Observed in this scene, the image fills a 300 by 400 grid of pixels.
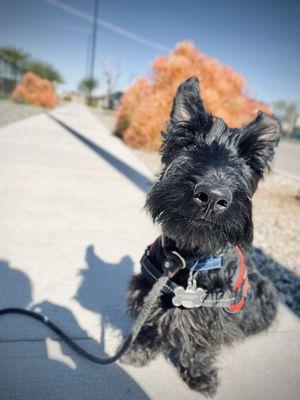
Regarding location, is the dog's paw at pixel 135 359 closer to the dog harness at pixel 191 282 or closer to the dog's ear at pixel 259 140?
the dog harness at pixel 191 282

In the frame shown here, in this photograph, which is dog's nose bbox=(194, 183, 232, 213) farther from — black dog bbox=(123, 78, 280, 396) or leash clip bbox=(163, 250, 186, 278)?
leash clip bbox=(163, 250, 186, 278)

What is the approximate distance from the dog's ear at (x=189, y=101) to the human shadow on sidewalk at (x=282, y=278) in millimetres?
2435

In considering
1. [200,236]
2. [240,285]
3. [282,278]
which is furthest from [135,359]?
[282,278]

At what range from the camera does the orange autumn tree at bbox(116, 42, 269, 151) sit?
389 inches

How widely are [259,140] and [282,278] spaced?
2.49m

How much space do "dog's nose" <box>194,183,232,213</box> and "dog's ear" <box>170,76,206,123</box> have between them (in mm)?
740

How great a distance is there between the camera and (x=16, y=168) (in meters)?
5.97

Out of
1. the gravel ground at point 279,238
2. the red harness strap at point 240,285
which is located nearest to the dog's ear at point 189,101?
the red harness strap at point 240,285

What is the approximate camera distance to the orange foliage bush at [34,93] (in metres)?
27.0

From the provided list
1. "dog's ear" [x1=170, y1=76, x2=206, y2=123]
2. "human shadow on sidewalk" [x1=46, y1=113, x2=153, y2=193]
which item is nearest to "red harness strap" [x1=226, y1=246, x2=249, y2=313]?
"dog's ear" [x1=170, y1=76, x2=206, y2=123]

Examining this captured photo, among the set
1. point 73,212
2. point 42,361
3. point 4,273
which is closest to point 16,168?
point 73,212

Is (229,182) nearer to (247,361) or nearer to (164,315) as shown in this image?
(164,315)

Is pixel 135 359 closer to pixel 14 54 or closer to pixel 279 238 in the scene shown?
pixel 279 238

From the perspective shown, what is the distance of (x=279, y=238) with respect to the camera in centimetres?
493
